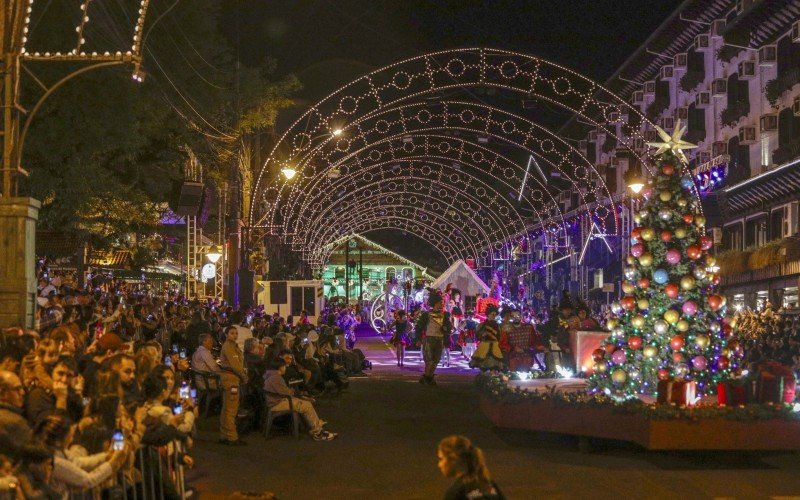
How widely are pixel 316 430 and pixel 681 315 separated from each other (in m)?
5.41

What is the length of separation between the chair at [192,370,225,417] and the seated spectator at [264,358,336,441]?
4.33 feet

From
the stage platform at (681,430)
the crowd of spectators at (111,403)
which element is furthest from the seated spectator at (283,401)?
the stage platform at (681,430)

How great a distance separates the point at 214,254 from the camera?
40.3 m

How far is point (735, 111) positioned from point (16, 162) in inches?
1360

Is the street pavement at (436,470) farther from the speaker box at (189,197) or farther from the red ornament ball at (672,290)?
→ the speaker box at (189,197)

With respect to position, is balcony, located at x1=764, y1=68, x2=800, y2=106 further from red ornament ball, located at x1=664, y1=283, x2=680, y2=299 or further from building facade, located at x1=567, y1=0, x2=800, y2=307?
red ornament ball, located at x1=664, y1=283, x2=680, y2=299

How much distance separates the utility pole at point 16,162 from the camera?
1536 cm

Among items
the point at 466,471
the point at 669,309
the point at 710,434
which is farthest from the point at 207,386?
→ the point at 466,471

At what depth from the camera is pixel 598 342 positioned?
76.9 feet

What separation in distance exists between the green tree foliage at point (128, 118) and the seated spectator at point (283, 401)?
5.83 meters

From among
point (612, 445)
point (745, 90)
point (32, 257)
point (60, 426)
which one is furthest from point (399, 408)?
point (745, 90)

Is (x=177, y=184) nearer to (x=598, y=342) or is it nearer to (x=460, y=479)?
(x=598, y=342)

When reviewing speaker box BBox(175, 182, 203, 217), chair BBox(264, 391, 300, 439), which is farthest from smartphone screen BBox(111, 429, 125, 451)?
speaker box BBox(175, 182, 203, 217)

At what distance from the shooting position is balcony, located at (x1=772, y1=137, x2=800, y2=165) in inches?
1551
